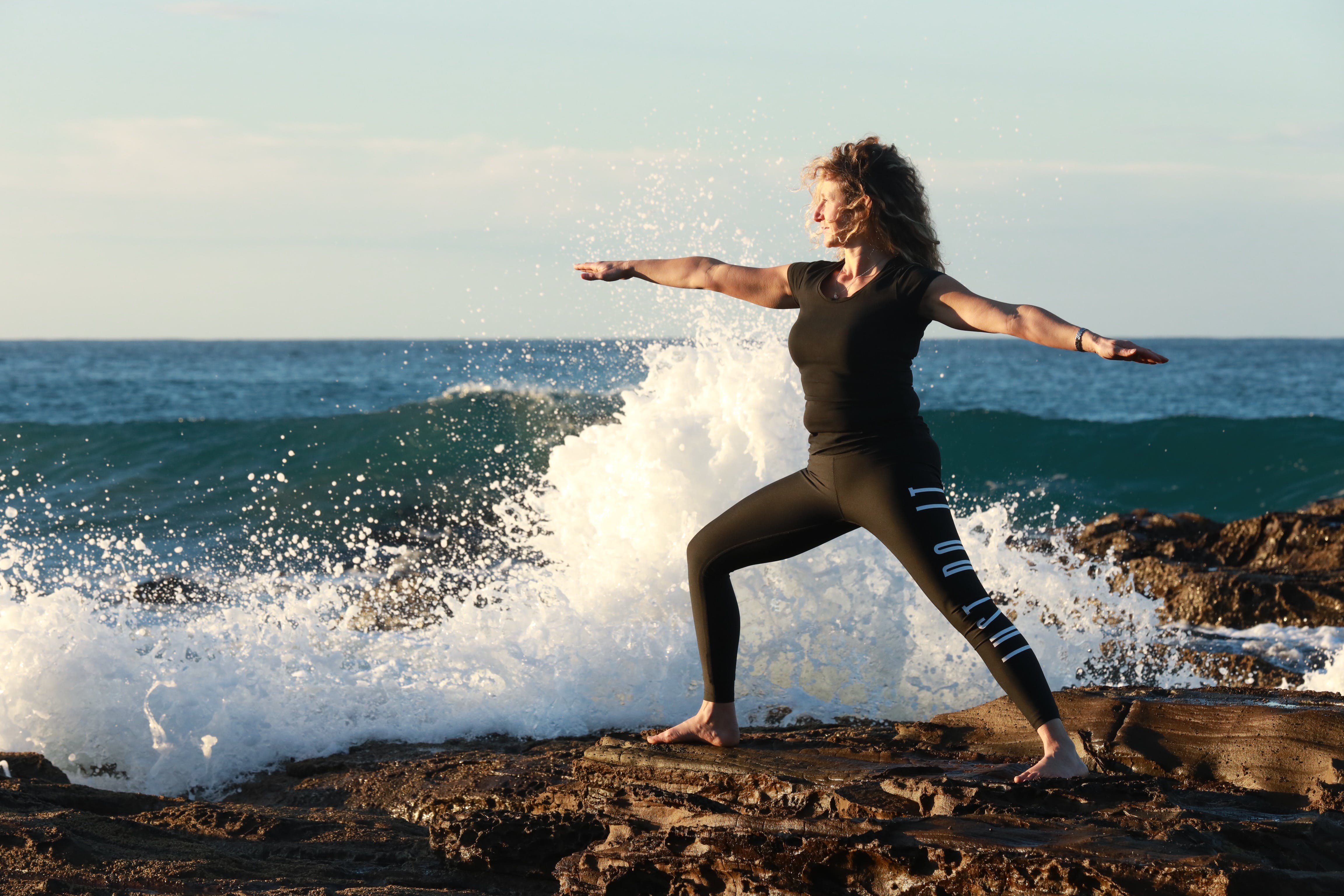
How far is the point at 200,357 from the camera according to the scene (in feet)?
217

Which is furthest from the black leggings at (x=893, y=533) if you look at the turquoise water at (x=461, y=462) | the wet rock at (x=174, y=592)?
the wet rock at (x=174, y=592)

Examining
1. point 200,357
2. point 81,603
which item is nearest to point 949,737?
point 81,603

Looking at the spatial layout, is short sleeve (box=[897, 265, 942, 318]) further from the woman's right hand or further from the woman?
the woman's right hand

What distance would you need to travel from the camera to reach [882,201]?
11.5 feet

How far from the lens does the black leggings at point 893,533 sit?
334 cm

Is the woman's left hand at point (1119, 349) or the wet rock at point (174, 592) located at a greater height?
the woman's left hand at point (1119, 349)

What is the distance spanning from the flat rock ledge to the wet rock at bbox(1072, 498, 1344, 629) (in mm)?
3981

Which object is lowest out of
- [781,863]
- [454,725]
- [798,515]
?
[454,725]

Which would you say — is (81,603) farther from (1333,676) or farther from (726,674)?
(1333,676)

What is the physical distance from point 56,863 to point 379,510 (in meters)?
10.7

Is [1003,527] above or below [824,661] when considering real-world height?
above

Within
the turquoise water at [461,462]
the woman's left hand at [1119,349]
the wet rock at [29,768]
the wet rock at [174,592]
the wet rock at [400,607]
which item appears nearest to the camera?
the woman's left hand at [1119,349]

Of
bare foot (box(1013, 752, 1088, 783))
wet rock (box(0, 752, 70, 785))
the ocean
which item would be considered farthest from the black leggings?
wet rock (box(0, 752, 70, 785))

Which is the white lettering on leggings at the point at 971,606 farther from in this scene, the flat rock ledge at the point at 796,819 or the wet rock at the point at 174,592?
the wet rock at the point at 174,592
